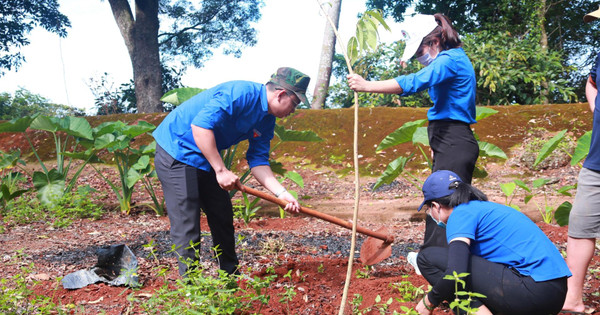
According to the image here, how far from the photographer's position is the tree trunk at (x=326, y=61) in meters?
8.83

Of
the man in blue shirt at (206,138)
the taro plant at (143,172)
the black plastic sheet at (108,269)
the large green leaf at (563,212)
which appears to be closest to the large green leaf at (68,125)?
the taro plant at (143,172)

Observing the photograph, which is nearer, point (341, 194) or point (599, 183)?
point (599, 183)

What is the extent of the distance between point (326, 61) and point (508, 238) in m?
7.43

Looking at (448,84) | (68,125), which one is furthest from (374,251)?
(68,125)

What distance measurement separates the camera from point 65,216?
16.5 feet

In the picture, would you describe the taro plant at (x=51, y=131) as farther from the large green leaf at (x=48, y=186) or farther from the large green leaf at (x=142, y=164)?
the large green leaf at (x=142, y=164)

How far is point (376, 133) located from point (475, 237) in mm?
5045

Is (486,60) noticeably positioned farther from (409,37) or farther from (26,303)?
(26,303)

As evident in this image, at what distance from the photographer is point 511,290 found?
6.55 feet

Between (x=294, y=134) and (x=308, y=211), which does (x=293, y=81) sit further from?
(x=294, y=134)

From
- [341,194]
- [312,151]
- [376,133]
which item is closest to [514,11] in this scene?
[376,133]

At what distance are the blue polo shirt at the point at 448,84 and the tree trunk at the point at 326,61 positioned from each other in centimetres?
632

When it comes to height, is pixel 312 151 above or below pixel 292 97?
below

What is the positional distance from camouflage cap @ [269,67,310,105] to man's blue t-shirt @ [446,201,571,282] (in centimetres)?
95
